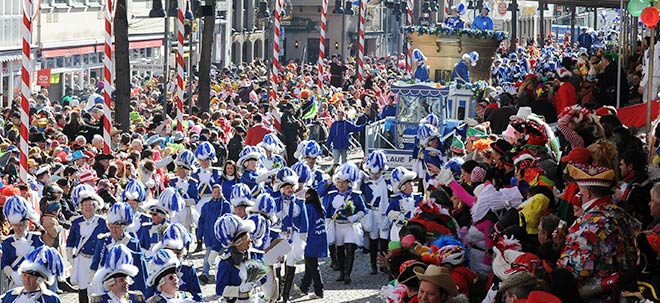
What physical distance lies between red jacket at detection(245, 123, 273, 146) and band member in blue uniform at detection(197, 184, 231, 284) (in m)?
7.38

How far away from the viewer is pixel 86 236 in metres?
Answer: 15.8

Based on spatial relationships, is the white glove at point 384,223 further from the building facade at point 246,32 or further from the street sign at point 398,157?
the building facade at point 246,32

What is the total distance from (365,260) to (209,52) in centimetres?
1586

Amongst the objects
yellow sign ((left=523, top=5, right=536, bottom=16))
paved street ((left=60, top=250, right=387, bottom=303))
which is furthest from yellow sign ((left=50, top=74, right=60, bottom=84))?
yellow sign ((left=523, top=5, right=536, bottom=16))

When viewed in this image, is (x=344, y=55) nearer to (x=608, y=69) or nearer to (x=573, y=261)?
(x=608, y=69)

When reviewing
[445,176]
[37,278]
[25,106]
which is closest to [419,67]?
[25,106]

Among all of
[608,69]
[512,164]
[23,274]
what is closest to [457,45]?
[608,69]

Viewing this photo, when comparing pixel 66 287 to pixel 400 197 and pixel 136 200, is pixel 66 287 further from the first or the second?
pixel 400 197

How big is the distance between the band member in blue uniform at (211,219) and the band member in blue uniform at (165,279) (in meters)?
6.02

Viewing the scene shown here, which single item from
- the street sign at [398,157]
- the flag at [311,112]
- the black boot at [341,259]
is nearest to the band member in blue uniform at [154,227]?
the black boot at [341,259]

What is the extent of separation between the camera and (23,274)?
472 inches

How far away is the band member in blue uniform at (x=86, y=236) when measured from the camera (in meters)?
15.8

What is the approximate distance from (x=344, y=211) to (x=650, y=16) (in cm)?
559

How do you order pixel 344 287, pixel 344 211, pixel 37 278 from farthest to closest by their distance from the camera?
pixel 344 211 < pixel 344 287 < pixel 37 278
